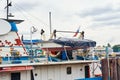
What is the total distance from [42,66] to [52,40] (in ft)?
6.52

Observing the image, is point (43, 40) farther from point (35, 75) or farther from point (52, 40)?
point (35, 75)

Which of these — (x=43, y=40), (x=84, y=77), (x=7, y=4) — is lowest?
(x=84, y=77)

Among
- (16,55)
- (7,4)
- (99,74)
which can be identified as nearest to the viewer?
A: (16,55)

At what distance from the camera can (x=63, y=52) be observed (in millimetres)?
17047

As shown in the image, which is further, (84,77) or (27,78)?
(84,77)

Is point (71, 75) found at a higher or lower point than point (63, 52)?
lower

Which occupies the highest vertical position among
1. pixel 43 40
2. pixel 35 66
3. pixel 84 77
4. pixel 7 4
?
pixel 7 4

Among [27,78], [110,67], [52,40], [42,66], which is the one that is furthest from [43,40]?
[110,67]

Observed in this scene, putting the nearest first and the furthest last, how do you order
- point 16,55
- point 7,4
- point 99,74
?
point 16,55
point 7,4
point 99,74

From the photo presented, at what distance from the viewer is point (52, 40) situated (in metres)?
16.4

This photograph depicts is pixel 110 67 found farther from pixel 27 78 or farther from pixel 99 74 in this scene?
pixel 27 78

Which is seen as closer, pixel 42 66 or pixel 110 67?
pixel 42 66

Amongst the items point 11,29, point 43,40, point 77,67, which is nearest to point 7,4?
point 11,29

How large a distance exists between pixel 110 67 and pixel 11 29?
721 cm
